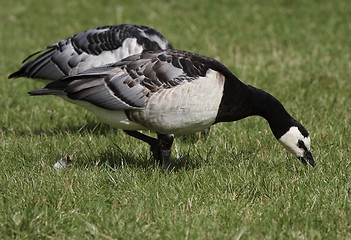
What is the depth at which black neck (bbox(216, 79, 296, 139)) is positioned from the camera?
6301 millimetres

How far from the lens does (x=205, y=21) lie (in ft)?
45.2

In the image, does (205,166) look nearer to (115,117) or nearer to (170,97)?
(170,97)

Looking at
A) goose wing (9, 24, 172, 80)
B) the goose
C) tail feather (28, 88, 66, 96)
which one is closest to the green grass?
the goose

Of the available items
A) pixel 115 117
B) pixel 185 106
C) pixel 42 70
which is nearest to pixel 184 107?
pixel 185 106

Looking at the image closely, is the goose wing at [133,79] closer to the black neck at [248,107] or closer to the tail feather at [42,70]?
the black neck at [248,107]

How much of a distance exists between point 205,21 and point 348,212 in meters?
9.03

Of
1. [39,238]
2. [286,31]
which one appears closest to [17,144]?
[39,238]

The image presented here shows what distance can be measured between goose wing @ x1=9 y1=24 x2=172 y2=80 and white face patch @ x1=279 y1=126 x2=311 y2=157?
2174mm

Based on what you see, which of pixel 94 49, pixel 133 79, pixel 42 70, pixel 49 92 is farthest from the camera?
Answer: pixel 42 70

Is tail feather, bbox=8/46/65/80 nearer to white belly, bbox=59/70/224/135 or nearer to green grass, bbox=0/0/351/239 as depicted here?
green grass, bbox=0/0/351/239

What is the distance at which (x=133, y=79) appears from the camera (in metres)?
6.32

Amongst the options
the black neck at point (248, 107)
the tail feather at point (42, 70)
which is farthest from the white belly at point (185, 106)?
the tail feather at point (42, 70)

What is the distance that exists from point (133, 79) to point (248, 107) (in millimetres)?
1108

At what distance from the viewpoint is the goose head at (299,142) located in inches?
256
